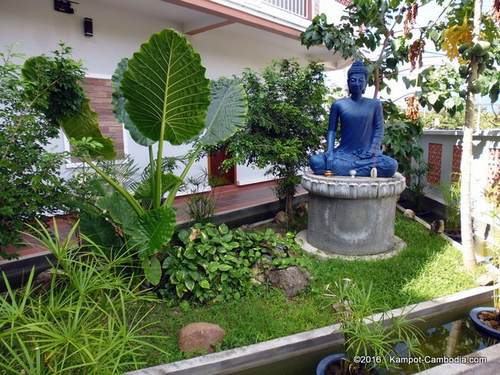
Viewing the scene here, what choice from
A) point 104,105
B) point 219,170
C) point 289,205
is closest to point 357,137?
point 289,205

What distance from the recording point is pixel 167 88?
9.09ft

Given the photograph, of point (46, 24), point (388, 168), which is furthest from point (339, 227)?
point (46, 24)

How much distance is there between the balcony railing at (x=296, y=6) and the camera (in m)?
7.09

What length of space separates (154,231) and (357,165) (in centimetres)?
266

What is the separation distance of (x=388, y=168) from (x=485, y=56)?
4.92 feet

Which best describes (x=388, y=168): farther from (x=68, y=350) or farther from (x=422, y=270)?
(x=68, y=350)

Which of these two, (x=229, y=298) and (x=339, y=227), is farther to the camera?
(x=339, y=227)

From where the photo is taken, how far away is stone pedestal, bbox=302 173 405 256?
3920 millimetres

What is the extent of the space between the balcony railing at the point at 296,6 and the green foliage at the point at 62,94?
5015 millimetres

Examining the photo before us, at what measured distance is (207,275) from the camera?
10.6ft

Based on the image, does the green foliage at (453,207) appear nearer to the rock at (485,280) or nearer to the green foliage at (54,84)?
the rock at (485,280)

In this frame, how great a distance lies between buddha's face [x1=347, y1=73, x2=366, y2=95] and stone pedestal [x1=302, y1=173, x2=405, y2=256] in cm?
114

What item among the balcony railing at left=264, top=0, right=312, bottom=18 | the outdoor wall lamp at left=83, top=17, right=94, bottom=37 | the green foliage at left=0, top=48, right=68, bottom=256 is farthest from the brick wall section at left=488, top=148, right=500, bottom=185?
the outdoor wall lamp at left=83, top=17, right=94, bottom=37

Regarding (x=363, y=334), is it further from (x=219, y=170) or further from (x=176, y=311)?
(x=219, y=170)
